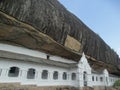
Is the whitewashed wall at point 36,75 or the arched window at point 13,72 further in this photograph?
the arched window at point 13,72

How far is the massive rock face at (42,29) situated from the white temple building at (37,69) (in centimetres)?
123

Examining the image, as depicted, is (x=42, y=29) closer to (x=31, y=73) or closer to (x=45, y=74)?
(x=31, y=73)

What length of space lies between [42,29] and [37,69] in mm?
6114

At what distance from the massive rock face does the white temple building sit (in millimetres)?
1228

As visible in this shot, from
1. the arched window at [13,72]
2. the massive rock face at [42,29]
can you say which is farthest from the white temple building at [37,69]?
the massive rock face at [42,29]

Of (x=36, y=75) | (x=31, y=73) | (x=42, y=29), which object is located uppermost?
(x=42, y=29)

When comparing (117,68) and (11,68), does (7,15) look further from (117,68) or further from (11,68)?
(117,68)

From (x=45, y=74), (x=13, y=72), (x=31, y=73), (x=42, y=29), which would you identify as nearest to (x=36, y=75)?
(x=31, y=73)

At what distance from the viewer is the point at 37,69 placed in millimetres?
21031

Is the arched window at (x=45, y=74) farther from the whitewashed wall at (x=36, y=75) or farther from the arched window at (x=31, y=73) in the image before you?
the arched window at (x=31, y=73)

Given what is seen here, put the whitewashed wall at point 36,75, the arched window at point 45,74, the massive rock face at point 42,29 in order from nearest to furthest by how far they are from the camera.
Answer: the massive rock face at point 42,29, the whitewashed wall at point 36,75, the arched window at point 45,74

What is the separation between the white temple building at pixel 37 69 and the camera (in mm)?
17531

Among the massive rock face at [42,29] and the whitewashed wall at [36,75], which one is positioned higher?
the massive rock face at [42,29]

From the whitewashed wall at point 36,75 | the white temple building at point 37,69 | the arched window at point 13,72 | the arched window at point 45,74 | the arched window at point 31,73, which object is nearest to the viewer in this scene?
the whitewashed wall at point 36,75
